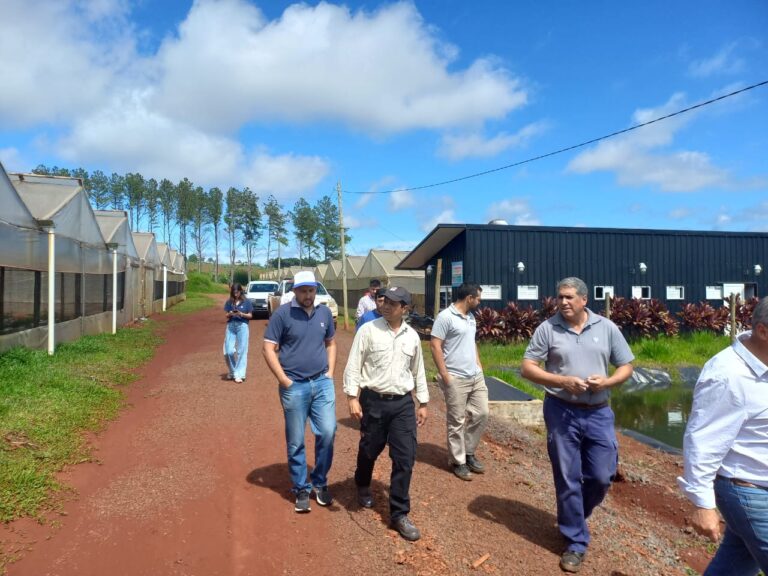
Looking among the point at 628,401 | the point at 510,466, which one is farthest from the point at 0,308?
the point at 628,401

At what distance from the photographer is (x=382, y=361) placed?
412 centimetres

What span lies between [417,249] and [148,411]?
13250 millimetres

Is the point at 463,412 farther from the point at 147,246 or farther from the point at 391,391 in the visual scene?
the point at 147,246

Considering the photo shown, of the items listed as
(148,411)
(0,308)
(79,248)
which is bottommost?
(148,411)

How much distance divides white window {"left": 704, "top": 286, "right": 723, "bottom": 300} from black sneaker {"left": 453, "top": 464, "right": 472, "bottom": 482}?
1738cm

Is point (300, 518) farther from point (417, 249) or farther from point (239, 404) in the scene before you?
point (417, 249)

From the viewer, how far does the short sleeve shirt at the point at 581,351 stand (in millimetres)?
3738

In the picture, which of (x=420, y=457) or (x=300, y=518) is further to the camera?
(x=420, y=457)

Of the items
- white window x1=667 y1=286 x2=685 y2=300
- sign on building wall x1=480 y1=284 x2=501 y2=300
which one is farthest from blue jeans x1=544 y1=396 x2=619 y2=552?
white window x1=667 y1=286 x2=685 y2=300

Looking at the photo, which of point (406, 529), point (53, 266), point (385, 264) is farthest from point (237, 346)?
point (385, 264)

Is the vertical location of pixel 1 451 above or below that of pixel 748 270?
below

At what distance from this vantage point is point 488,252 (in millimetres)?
17344

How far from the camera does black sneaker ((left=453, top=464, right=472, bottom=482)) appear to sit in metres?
5.17

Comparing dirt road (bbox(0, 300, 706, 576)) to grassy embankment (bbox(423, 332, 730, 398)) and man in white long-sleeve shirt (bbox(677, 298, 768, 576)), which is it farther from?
grassy embankment (bbox(423, 332, 730, 398))
